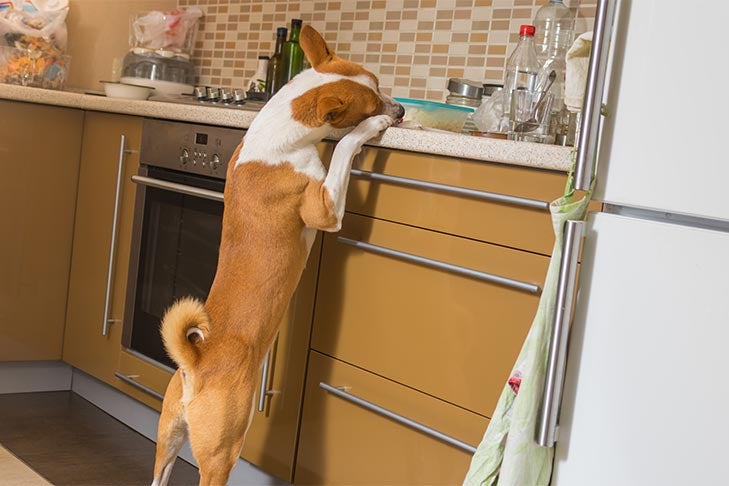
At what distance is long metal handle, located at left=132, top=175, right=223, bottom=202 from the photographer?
2436 millimetres

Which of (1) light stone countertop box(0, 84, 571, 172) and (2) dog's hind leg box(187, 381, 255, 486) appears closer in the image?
(1) light stone countertop box(0, 84, 571, 172)

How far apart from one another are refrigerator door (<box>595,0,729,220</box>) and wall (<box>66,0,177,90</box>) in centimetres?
262

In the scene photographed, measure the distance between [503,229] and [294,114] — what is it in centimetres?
54

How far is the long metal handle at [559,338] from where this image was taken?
1.52 m

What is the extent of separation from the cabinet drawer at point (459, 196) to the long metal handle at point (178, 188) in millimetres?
453

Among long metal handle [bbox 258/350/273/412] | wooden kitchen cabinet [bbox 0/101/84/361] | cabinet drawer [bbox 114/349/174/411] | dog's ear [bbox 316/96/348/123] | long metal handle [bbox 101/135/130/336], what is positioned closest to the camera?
dog's ear [bbox 316/96/348/123]

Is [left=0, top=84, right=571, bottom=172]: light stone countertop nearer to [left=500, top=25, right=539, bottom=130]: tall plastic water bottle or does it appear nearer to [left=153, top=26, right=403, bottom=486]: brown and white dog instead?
[left=153, top=26, right=403, bottom=486]: brown and white dog

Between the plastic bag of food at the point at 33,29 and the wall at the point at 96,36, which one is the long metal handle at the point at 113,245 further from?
the wall at the point at 96,36

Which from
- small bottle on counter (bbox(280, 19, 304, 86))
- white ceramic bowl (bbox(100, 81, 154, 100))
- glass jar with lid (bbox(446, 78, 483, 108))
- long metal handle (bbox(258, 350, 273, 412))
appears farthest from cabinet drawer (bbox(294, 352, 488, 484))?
white ceramic bowl (bbox(100, 81, 154, 100))

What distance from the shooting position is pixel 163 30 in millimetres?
3555

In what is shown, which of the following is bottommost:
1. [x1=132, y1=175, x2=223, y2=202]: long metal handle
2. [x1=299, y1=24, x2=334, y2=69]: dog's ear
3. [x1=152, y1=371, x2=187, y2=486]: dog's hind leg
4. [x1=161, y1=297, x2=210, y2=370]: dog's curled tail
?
[x1=152, y1=371, x2=187, y2=486]: dog's hind leg

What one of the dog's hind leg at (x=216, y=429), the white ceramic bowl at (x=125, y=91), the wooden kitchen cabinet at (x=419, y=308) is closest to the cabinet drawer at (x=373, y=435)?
the wooden kitchen cabinet at (x=419, y=308)

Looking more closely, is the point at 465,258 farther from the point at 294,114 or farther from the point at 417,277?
the point at 294,114

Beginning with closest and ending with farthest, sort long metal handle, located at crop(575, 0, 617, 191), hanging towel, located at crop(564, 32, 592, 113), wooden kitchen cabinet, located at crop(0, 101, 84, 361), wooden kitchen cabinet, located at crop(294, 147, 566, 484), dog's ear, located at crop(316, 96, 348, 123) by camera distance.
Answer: long metal handle, located at crop(575, 0, 617, 191)
hanging towel, located at crop(564, 32, 592, 113)
wooden kitchen cabinet, located at crop(294, 147, 566, 484)
dog's ear, located at crop(316, 96, 348, 123)
wooden kitchen cabinet, located at crop(0, 101, 84, 361)
